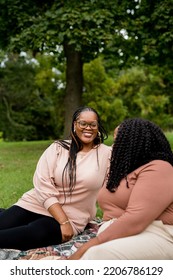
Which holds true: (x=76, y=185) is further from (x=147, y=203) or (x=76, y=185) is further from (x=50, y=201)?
(x=147, y=203)

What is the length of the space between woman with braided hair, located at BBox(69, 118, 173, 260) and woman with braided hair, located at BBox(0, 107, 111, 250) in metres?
0.97

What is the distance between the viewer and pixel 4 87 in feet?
84.4

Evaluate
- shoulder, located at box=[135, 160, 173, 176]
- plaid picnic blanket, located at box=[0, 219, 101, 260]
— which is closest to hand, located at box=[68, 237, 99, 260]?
shoulder, located at box=[135, 160, 173, 176]

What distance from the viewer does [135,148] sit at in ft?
10.4

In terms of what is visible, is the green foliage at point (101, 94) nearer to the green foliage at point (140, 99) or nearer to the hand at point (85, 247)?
the green foliage at point (140, 99)

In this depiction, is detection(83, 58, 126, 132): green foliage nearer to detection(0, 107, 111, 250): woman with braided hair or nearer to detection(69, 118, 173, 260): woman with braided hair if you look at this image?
detection(0, 107, 111, 250): woman with braided hair

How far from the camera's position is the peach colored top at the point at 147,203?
115 inches

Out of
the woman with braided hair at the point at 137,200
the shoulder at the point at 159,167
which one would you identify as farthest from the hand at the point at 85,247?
the shoulder at the point at 159,167

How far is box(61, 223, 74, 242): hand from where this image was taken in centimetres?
418

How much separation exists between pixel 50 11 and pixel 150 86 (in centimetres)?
1497

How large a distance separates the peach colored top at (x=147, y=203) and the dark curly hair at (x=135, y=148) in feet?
0.30

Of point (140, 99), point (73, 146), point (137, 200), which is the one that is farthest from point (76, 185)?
point (140, 99)

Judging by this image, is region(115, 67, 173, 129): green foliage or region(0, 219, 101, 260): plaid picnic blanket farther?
region(115, 67, 173, 129): green foliage
